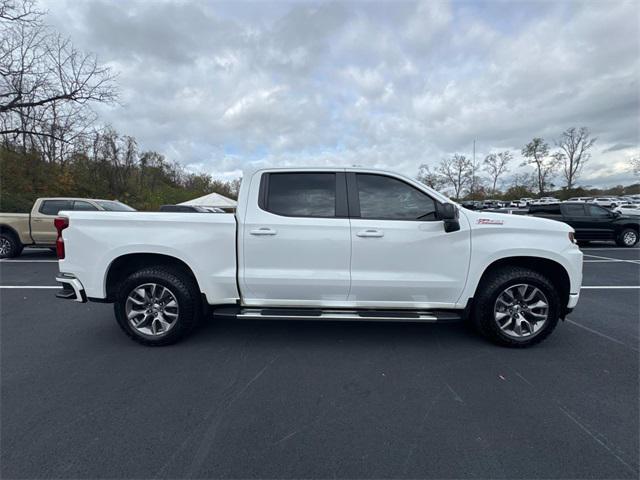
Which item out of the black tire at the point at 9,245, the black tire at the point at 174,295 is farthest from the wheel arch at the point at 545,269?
the black tire at the point at 9,245

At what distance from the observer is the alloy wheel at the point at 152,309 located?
3369 millimetres

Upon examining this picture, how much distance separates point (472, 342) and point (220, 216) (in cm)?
332

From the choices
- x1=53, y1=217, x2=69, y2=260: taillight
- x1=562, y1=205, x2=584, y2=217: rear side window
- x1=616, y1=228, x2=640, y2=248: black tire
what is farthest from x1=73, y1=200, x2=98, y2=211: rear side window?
x1=616, y1=228, x2=640, y2=248: black tire

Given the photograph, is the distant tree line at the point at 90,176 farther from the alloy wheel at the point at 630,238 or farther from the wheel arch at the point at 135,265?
the alloy wheel at the point at 630,238

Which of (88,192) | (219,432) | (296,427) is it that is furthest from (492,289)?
(88,192)

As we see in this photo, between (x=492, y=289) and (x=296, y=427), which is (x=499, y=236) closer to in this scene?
(x=492, y=289)

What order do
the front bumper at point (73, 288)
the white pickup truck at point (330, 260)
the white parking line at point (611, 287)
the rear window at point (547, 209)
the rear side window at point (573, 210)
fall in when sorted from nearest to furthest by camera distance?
the white pickup truck at point (330, 260) → the front bumper at point (73, 288) → the white parking line at point (611, 287) → the rear side window at point (573, 210) → the rear window at point (547, 209)

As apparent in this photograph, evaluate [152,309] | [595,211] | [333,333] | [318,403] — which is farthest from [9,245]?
[595,211]

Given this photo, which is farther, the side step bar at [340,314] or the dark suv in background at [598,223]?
the dark suv in background at [598,223]

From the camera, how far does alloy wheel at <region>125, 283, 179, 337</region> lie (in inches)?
133

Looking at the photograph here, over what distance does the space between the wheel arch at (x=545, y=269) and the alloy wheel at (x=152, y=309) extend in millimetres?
3510

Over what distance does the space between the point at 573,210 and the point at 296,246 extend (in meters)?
12.9

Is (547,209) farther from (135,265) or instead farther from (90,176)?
(90,176)

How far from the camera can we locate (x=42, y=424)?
2.19 meters
